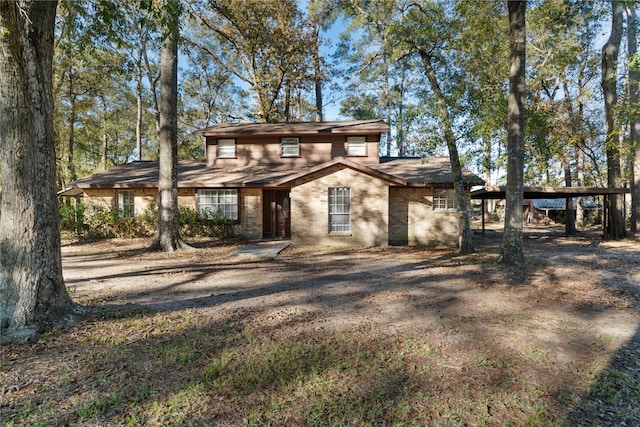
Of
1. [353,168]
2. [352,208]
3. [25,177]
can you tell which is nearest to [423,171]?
[353,168]

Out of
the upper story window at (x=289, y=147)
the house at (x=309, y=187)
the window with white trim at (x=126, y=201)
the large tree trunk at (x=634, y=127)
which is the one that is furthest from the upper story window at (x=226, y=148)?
the large tree trunk at (x=634, y=127)

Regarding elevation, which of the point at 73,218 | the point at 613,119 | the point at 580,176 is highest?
the point at 613,119

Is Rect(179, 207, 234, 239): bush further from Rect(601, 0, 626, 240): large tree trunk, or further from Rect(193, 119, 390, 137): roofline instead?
Rect(601, 0, 626, 240): large tree trunk

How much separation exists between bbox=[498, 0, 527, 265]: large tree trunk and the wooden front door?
976 centimetres

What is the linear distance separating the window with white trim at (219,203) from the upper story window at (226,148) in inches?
123

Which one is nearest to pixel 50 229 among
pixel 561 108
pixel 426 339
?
pixel 426 339

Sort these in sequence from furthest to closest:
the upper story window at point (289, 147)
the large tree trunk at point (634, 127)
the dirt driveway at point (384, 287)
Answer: the upper story window at point (289, 147)
the large tree trunk at point (634, 127)
the dirt driveway at point (384, 287)

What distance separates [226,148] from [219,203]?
155 inches

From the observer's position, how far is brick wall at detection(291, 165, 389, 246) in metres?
12.9

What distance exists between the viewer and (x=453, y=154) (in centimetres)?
1099

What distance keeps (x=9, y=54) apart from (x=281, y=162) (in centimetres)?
1332

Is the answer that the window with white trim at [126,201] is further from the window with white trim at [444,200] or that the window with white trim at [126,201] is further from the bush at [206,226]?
the window with white trim at [444,200]

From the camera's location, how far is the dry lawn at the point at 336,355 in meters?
2.68

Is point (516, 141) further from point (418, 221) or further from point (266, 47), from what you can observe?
point (266, 47)
